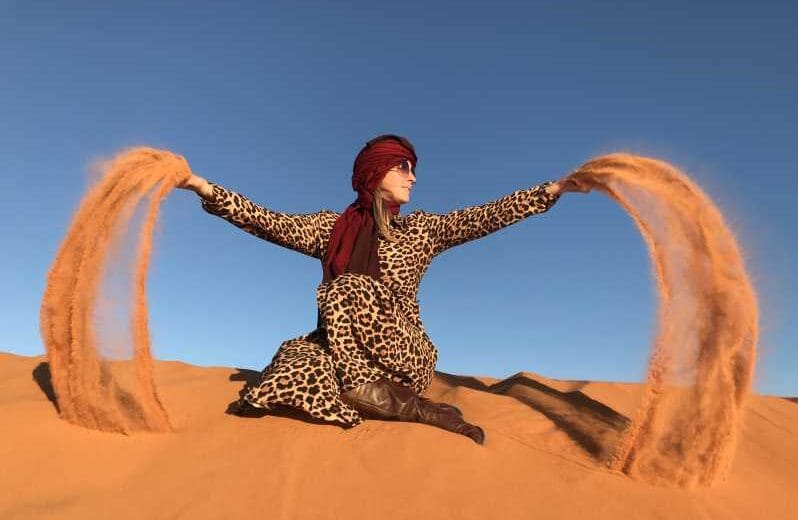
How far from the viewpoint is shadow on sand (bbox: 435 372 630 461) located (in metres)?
4.20

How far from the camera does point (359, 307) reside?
4.41m

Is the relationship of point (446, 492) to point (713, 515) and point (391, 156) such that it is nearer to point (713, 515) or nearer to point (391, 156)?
point (713, 515)

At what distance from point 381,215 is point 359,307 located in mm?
1045

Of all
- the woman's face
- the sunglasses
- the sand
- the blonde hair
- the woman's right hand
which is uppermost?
the sunglasses

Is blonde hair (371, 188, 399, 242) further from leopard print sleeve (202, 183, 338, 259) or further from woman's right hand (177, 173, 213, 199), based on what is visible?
woman's right hand (177, 173, 213, 199)

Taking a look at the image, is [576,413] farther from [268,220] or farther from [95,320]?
[95,320]

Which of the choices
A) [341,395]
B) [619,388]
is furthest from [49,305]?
[619,388]

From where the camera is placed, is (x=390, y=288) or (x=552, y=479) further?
(x=390, y=288)

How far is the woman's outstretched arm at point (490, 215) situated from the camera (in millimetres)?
4832

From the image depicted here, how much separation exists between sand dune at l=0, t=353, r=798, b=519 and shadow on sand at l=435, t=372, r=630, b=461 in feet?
0.08

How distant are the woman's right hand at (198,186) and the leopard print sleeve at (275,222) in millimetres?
37

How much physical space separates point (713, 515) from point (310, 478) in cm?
206

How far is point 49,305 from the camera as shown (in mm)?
4133

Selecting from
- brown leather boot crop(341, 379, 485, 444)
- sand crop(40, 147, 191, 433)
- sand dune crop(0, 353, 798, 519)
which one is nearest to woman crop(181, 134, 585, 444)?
brown leather boot crop(341, 379, 485, 444)
